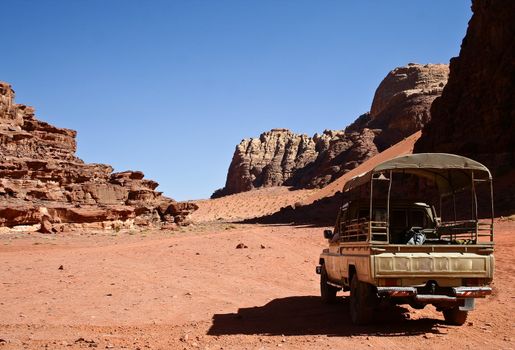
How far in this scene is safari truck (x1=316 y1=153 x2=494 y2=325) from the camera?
755 cm

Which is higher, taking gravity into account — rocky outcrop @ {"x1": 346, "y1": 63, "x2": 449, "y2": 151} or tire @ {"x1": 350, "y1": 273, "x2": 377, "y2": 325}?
rocky outcrop @ {"x1": 346, "y1": 63, "x2": 449, "y2": 151}

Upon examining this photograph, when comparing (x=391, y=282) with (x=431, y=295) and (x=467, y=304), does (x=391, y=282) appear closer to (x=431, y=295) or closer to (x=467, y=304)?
(x=431, y=295)

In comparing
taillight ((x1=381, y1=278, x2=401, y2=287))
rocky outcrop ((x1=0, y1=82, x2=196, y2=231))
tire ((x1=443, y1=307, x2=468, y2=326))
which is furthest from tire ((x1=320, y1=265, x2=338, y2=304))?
rocky outcrop ((x1=0, y1=82, x2=196, y2=231))

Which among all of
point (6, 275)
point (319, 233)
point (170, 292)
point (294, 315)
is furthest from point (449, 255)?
point (319, 233)

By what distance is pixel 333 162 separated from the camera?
88.7 m

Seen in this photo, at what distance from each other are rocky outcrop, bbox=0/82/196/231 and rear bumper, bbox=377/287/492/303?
2778 centimetres

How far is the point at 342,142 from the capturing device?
91688 mm

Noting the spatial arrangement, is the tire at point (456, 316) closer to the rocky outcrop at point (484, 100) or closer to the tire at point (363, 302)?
the tire at point (363, 302)

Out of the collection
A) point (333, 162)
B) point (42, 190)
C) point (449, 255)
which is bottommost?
point (449, 255)

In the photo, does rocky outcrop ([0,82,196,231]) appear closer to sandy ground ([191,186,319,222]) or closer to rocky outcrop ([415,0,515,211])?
rocky outcrop ([415,0,515,211])

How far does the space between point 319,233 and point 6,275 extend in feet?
63.1

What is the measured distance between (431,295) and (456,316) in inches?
43.4

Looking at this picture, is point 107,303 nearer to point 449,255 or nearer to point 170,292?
point 170,292

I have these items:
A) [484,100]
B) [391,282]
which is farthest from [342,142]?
[391,282]
